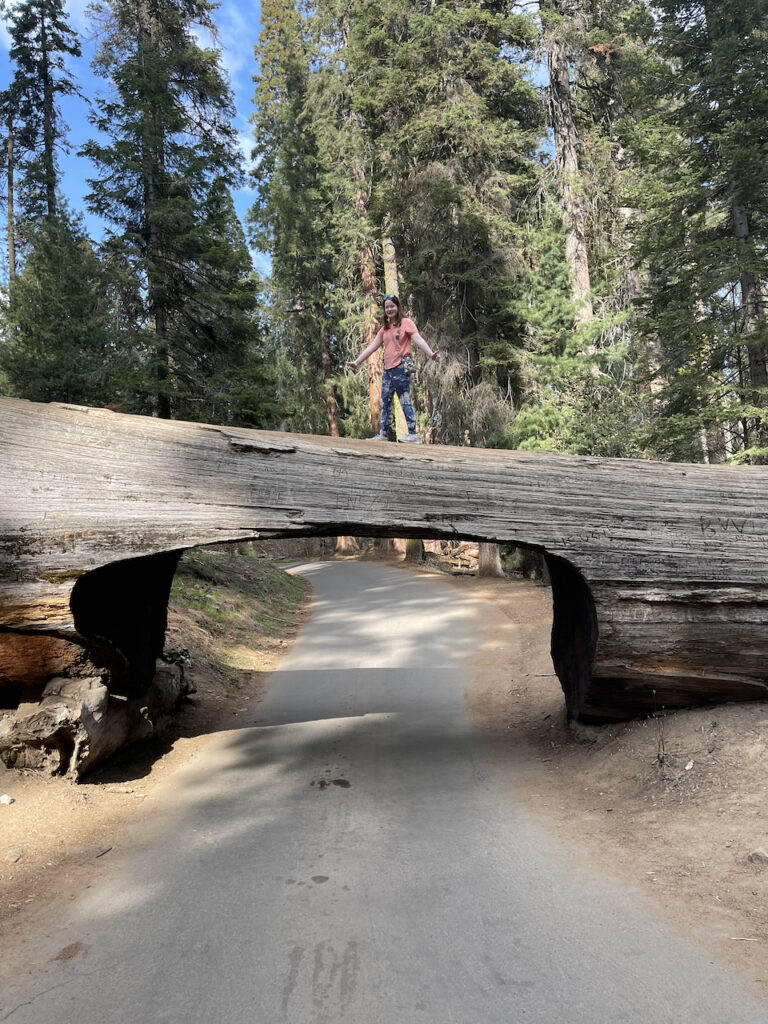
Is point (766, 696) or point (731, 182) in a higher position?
point (731, 182)

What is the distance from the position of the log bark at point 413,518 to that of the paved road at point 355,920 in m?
1.73

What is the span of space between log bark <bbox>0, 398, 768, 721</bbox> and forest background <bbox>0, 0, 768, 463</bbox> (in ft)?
23.3

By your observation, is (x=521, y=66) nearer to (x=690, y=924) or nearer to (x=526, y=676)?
(x=526, y=676)

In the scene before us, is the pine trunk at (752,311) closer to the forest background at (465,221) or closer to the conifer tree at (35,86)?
the forest background at (465,221)

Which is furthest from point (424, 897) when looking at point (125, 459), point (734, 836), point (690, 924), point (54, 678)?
point (125, 459)

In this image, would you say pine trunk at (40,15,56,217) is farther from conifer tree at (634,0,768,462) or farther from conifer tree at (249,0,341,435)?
conifer tree at (634,0,768,462)

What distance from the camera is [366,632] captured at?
1380 centimetres

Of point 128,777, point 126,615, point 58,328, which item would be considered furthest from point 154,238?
point 128,777

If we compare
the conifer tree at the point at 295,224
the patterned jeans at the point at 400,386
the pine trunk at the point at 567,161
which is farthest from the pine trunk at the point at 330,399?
the patterned jeans at the point at 400,386

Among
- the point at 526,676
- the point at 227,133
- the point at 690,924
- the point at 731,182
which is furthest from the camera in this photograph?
the point at 227,133

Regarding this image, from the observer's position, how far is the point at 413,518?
5.72 meters

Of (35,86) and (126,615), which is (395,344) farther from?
(35,86)

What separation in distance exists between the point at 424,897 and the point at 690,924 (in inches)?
57.3

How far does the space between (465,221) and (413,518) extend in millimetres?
14032
